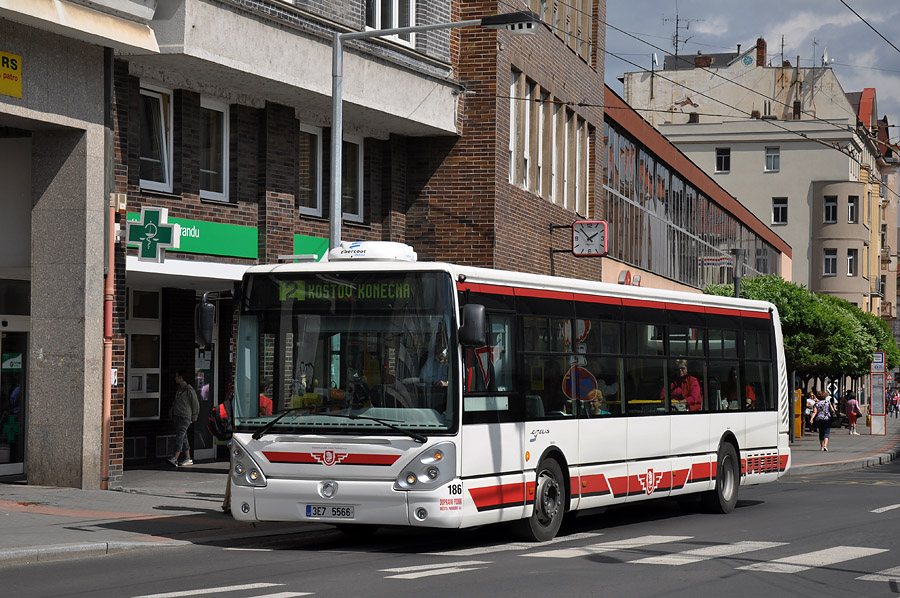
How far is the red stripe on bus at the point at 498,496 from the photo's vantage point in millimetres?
12375

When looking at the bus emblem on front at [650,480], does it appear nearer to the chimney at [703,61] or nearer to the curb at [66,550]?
the curb at [66,550]

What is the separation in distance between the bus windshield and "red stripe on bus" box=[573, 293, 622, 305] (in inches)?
101

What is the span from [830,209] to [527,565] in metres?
82.0

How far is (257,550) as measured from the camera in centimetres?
1293

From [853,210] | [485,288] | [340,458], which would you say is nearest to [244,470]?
[340,458]

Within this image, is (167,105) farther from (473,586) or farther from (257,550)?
(473,586)

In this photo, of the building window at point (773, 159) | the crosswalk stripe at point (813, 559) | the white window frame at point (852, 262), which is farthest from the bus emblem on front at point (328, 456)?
the white window frame at point (852, 262)

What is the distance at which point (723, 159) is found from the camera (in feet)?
289

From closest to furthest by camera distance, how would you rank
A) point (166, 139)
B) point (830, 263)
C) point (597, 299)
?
1. point (597, 299)
2. point (166, 139)
3. point (830, 263)

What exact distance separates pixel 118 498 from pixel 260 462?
16.1 feet

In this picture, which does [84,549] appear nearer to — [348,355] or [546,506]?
[348,355]

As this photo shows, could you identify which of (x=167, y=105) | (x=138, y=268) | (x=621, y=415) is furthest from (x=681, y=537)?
(x=167, y=105)

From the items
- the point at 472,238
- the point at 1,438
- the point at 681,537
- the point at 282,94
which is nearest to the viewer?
the point at 681,537

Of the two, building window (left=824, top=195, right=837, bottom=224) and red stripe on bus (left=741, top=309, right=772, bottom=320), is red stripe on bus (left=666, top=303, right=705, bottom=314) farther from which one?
building window (left=824, top=195, right=837, bottom=224)
